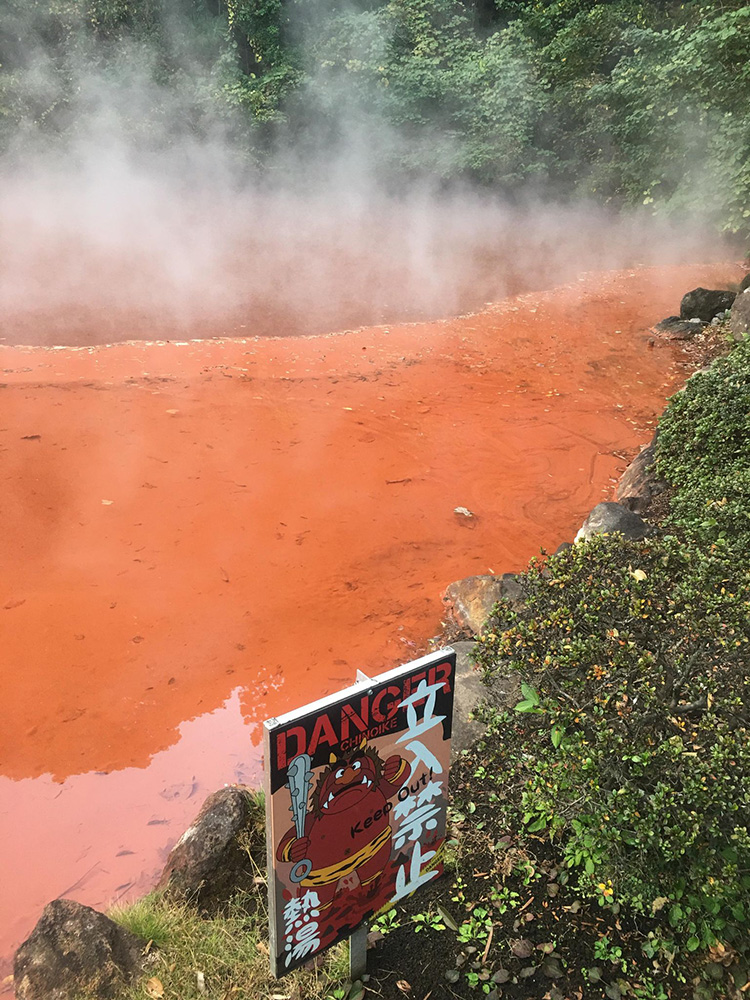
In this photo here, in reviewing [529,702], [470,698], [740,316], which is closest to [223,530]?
[470,698]

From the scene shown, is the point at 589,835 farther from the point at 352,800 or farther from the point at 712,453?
the point at 712,453

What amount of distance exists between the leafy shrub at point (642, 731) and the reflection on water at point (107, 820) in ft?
5.98

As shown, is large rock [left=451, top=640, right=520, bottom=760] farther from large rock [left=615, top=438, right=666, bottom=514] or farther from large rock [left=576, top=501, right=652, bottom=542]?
large rock [left=615, top=438, right=666, bottom=514]

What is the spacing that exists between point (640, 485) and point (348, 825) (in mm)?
4355

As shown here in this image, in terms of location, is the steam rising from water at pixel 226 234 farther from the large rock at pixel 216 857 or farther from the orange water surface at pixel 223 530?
the large rock at pixel 216 857

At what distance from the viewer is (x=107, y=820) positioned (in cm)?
363

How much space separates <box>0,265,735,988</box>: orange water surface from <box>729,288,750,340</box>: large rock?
0.84 m

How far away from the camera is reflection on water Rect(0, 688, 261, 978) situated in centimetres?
330

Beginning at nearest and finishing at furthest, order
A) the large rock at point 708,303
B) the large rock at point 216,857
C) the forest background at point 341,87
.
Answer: the large rock at point 216,857 < the large rock at point 708,303 < the forest background at point 341,87

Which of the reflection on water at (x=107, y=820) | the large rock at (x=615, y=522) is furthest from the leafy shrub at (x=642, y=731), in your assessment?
the reflection on water at (x=107, y=820)

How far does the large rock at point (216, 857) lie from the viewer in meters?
3.00

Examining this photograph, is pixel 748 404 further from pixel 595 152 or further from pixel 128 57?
pixel 128 57

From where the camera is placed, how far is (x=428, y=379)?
8.59 m

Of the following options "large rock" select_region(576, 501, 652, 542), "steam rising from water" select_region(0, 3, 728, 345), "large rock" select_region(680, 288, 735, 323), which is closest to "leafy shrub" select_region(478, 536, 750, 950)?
"large rock" select_region(576, 501, 652, 542)
